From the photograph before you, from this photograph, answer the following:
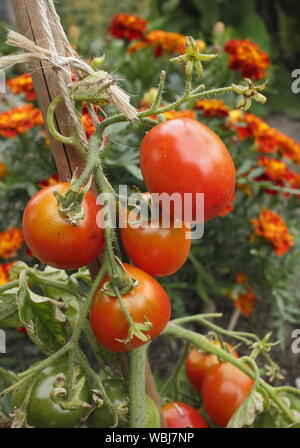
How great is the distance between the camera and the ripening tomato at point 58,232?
0.62 meters

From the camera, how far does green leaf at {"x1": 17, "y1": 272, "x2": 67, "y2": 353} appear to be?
2.49 feet

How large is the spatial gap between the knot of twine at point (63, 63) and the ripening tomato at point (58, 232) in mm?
92

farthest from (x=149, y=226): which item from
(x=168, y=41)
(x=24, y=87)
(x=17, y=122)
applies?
(x=168, y=41)

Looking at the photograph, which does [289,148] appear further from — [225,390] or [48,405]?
[48,405]

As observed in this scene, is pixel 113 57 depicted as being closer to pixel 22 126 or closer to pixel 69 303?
pixel 22 126

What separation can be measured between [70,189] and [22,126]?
909 mm

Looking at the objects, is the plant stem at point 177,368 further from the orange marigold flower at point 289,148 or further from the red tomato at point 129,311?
the orange marigold flower at point 289,148

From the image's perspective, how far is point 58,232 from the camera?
624 mm

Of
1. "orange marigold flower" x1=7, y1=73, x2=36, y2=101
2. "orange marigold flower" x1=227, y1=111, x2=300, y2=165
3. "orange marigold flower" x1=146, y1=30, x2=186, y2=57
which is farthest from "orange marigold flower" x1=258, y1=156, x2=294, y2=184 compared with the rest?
"orange marigold flower" x1=7, y1=73, x2=36, y2=101

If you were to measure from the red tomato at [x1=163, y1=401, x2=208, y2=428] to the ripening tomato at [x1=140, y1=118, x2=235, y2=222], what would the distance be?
1.64ft

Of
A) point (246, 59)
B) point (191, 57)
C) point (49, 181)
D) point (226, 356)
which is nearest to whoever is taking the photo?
point (191, 57)

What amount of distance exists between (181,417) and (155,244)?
44cm

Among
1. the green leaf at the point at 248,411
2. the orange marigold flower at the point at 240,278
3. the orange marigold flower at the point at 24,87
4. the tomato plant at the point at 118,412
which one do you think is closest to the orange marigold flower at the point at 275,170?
the orange marigold flower at the point at 240,278

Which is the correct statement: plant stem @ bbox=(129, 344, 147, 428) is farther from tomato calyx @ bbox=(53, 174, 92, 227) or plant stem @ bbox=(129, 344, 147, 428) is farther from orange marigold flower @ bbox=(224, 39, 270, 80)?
orange marigold flower @ bbox=(224, 39, 270, 80)
